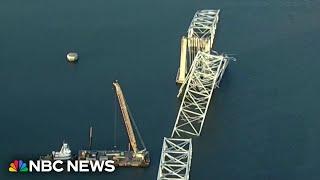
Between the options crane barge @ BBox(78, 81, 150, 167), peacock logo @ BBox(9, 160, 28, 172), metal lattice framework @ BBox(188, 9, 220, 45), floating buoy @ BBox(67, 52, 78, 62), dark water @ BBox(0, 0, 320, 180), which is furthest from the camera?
floating buoy @ BBox(67, 52, 78, 62)

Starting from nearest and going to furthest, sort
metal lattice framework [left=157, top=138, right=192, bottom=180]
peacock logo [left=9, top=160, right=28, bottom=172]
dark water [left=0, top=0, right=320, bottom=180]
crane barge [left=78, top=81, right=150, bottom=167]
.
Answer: metal lattice framework [left=157, top=138, right=192, bottom=180], peacock logo [left=9, top=160, right=28, bottom=172], crane barge [left=78, top=81, right=150, bottom=167], dark water [left=0, top=0, right=320, bottom=180]

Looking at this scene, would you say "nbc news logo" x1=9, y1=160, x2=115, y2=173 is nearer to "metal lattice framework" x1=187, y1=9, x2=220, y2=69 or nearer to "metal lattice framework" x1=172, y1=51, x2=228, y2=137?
"metal lattice framework" x1=172, y1=51, x2=228, y2=137

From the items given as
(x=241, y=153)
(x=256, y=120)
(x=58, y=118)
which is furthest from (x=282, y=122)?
(x=58, y=118)

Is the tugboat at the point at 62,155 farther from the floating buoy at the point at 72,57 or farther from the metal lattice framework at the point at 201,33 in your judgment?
the metal lattice framework at the point at 201,33

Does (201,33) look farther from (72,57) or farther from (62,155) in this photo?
(62,155)

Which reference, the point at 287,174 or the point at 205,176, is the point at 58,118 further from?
the point at 287,174

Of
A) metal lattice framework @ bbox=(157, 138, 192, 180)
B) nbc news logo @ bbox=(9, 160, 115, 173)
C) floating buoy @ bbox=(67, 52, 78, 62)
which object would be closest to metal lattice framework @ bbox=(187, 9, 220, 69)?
floating buoy @ bbox=(67, 52, 78, 62)

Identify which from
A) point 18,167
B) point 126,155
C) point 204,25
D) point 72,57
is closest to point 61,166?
point 18,167

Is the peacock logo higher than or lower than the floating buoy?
lower
